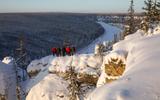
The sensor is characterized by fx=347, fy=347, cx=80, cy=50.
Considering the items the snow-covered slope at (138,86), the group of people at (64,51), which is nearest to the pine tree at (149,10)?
the group of people at (64,51)

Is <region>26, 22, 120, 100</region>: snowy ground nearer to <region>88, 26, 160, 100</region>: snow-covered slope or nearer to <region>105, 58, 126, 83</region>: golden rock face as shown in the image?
<region>105, 58, 126, 83</region>: golden rock face

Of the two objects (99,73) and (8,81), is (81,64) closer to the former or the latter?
(99,73)

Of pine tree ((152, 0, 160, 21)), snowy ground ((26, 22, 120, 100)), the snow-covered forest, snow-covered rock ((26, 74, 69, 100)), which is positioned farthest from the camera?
pine tree ((152, 0, 160, 21))

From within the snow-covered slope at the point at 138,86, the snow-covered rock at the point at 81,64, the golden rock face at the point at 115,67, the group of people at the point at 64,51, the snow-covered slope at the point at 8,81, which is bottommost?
the snow-covered slope at the point at 8,81

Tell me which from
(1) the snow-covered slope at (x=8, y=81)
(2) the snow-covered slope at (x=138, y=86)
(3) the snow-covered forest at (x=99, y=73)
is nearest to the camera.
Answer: (2) the snow-covered slope at (x=138, y=86)

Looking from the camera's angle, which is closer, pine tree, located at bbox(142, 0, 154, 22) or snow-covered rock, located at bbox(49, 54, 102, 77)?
snow-covered rock, located at bbox(49, 54, 102, 77)

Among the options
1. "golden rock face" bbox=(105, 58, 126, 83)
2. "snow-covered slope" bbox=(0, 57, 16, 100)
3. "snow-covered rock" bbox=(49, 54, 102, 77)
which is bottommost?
"snow-covered slope" bbox=(0, 57, 16, 100)

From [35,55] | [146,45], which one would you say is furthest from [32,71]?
[35,55]

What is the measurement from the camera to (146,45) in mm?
21406

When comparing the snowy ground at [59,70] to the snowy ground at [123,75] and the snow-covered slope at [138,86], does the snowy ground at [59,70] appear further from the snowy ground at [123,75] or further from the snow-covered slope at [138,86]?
the snow-covered slope at [138,86]

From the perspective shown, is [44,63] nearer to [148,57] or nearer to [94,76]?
[94,76]

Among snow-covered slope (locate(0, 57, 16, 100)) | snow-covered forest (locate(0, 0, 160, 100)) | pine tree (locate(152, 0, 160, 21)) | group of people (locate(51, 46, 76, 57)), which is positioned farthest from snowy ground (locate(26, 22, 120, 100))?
pine tree (locate(152, 0, 160, 21))

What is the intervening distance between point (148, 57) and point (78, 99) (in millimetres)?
11420

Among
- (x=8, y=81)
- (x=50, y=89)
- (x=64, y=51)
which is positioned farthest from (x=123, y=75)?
(x=8, y=81)
